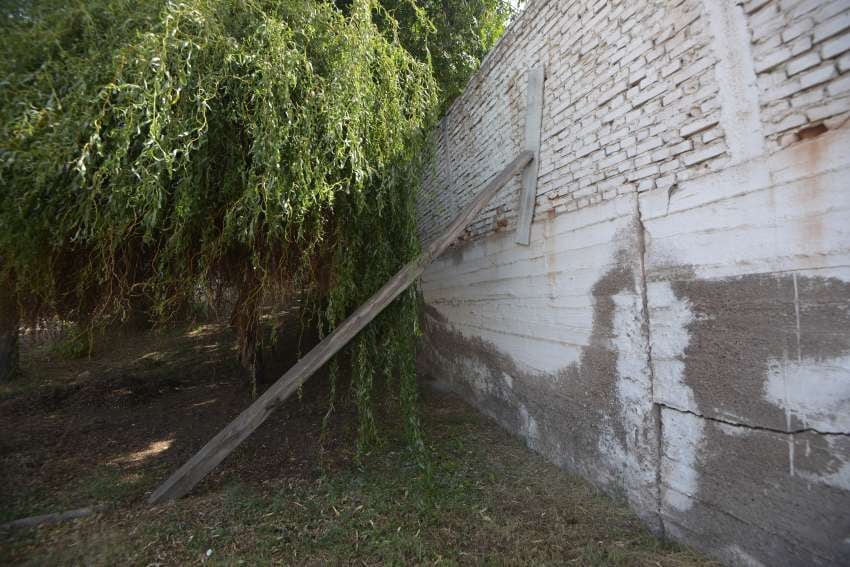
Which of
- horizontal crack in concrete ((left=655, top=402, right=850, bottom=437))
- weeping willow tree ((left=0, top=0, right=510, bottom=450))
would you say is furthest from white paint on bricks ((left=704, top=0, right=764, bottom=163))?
weeping willow tree ((left=0, top=0, right=510, bottom=450))

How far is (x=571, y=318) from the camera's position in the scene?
10.7ft

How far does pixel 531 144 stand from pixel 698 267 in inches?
74.4

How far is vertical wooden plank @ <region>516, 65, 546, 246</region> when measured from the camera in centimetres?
363

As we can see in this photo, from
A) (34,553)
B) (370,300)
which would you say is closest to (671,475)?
(370,300)

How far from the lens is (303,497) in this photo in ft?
10.9

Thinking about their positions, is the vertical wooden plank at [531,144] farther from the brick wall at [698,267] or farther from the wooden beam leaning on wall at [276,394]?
the wooden beam leaning on wall at [276,394]

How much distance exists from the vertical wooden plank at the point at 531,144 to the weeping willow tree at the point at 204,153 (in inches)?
36.0

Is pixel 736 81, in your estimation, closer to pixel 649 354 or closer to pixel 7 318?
pixel 649 354

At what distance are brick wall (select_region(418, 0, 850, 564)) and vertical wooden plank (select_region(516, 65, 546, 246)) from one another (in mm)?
97

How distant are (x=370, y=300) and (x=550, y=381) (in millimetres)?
1625

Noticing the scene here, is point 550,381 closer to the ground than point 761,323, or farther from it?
closer to the ground

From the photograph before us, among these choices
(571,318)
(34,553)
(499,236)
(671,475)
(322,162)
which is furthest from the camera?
(499,236)

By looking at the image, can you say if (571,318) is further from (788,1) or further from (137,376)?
(137,376)

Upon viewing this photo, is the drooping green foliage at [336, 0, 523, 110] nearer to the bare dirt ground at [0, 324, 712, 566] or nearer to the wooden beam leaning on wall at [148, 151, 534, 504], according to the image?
the wooden beam leaning on wall at [148, 151, 534, 504]
